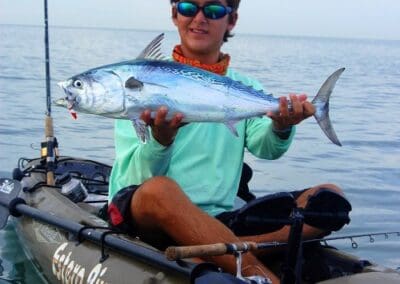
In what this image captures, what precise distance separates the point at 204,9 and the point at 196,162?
0.91 metres

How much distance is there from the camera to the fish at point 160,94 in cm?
342

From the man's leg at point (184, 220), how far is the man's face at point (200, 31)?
937 mm

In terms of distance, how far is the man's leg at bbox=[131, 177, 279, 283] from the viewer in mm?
3877

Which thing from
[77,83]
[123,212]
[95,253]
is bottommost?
[95,253]

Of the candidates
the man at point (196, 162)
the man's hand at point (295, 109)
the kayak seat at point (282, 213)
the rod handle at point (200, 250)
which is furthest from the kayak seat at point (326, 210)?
the rod handle at point (200, 250)

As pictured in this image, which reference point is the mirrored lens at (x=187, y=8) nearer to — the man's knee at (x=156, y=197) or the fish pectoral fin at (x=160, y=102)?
the fish pectoral fin at (x=160, y=102)

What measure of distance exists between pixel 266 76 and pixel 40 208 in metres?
22.9

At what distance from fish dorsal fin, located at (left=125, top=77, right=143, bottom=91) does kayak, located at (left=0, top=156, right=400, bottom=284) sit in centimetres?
90

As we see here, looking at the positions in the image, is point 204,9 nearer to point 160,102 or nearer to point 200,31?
point 200,31

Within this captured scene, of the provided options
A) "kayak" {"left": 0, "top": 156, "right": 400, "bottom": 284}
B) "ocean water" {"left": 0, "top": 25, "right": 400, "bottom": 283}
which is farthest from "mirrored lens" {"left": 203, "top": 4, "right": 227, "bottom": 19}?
"ocean water" {"left": 0, "top": 25, "right": 400, "bottom": 283}

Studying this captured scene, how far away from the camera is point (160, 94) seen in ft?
11.6

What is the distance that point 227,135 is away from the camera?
4535 mm

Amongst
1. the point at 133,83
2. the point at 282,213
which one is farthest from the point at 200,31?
the point at 282,213

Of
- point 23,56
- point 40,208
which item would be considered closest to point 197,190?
point 40,208
